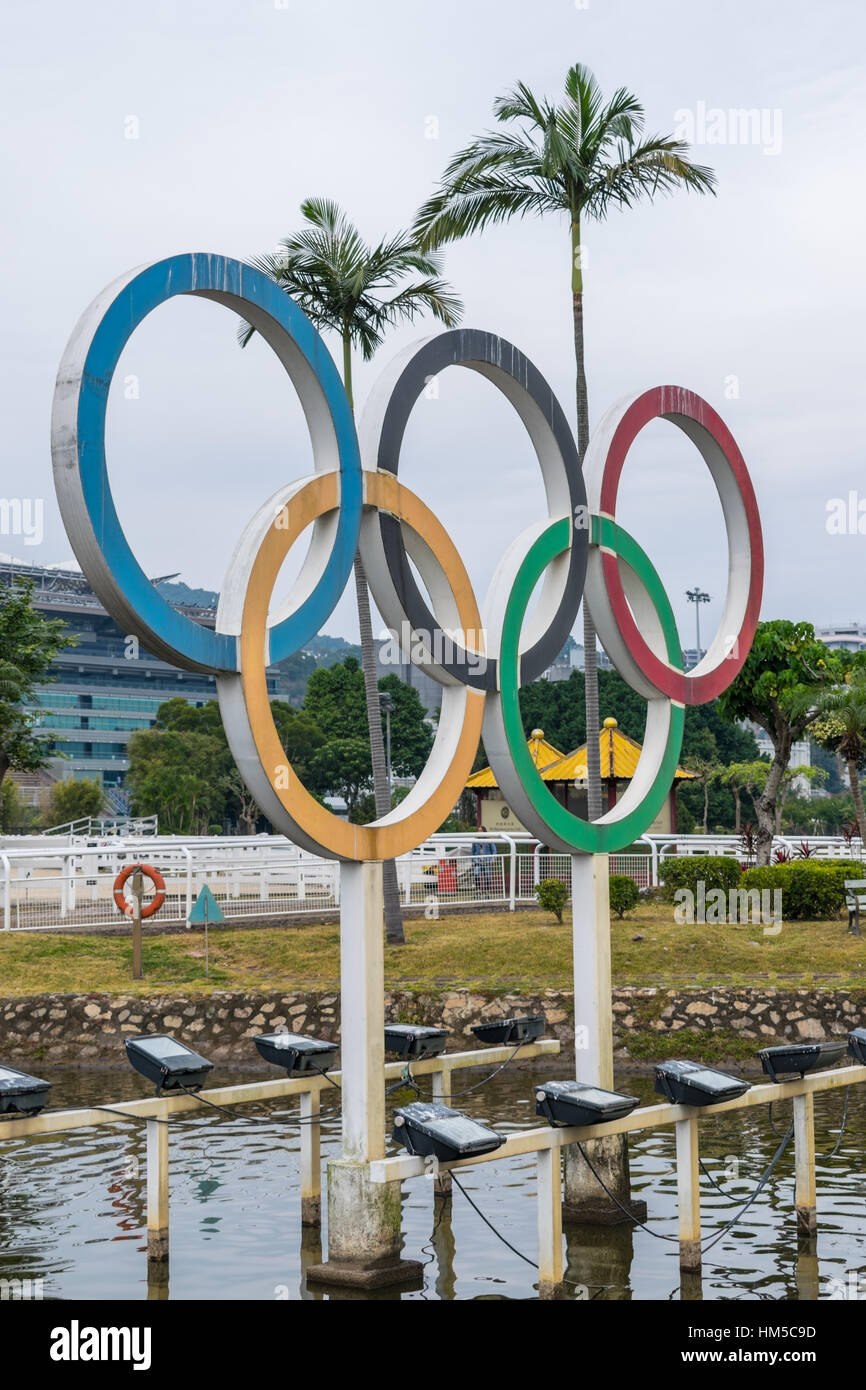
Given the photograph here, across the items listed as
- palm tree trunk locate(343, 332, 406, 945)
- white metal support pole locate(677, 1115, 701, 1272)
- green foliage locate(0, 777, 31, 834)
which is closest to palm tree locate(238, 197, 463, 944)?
palm tree trunk locate(343, 332, 406, 945)

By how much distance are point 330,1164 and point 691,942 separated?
1220 centimetres

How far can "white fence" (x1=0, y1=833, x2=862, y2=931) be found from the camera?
2441 centimetres

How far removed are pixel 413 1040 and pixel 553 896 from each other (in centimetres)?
1143

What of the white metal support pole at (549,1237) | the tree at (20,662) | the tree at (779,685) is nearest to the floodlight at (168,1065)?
the white metal support pole at (549,1237)

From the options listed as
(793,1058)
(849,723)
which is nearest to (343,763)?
(849,723)

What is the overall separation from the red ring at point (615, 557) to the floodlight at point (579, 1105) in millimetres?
3105

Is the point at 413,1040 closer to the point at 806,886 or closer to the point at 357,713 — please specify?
the point at 806,886

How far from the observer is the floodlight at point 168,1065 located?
34.8 feet

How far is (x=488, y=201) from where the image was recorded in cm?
2116

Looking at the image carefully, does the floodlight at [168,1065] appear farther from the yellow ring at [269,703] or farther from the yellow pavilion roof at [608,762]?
the yellow pavilion roof at [608,762]

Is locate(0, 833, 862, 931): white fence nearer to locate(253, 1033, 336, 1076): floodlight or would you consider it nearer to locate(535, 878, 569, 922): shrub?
locate(535, 878, 569, 922): shrub

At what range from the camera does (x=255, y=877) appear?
27.6 metres

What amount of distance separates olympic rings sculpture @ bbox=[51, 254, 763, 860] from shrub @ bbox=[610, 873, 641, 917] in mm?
10709
